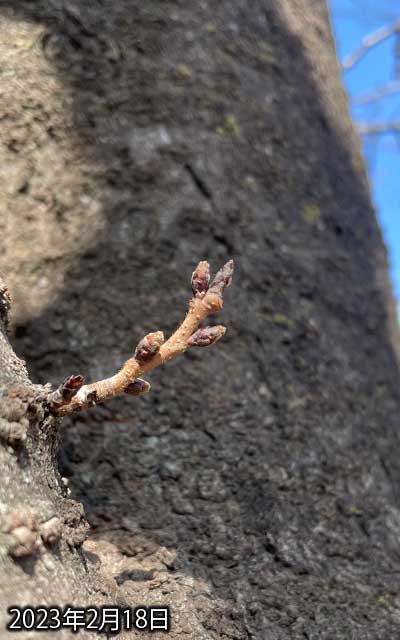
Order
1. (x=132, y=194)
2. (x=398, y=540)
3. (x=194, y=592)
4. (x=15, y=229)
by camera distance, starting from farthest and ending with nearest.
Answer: (x=132, y=194) < (x=15, y=229) < (x=398, y=540) < (x=194, y=592)

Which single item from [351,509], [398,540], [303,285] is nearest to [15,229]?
[303,285]

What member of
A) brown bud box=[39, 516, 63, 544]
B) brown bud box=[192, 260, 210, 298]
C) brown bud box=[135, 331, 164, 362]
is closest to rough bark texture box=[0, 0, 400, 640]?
brown bud box=[39, 516, 63, 544]

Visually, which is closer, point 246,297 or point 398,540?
point 398,540

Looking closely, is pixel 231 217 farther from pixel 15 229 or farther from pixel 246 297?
pixel 15 229

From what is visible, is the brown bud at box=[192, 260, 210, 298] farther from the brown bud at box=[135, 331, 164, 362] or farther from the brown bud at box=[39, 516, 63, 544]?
the brown bud at box=[39, 516, 63, 544]

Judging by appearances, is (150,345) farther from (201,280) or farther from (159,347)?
(201,280)

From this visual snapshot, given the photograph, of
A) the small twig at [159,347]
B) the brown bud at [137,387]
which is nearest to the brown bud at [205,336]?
the small twig at [159,347]

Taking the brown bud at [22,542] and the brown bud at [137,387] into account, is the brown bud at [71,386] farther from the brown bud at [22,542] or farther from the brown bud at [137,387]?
the brown bud at [22,542]
